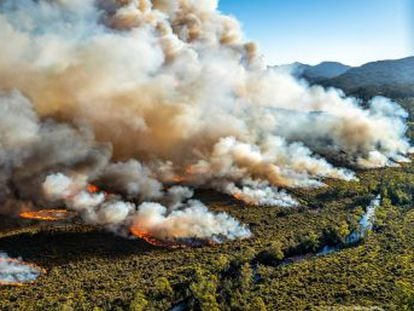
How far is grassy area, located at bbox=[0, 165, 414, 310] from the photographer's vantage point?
59.5 meters

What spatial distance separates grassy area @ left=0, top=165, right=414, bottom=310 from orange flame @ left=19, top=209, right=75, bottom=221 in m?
3.35

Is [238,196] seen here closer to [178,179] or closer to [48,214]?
[178,179]

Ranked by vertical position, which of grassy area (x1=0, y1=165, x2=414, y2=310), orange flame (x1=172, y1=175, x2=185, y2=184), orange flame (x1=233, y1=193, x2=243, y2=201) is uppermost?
orange flame (x1=172, y1=175, x2=185, y2=184)

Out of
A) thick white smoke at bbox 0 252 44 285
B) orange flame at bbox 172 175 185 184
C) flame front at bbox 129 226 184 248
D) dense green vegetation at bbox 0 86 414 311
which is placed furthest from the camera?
orange flame at bbox 172 175 185 184

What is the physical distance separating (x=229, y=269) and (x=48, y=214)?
37.5 meters

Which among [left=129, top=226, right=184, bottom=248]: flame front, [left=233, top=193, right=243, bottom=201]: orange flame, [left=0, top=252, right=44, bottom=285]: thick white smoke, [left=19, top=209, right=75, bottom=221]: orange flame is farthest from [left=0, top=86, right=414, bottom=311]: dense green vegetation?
[left=233, top=193, right=243, bottom=201]: orange flame

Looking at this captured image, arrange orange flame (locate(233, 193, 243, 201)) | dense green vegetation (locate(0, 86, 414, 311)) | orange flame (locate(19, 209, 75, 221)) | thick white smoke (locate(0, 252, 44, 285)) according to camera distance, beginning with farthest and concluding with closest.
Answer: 1. orange flame (locate(233, 193, 243, 201))
2. orange flame (locate(19, 209, 75, 221))
3. thick white smoke (locate(0, 252, 44, 285))
4. dense green vegetation (locate(0, 86, 414, 311))

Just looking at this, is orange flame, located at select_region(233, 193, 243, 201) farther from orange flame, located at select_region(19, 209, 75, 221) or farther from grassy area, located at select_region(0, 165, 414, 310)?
orange flame, located at select_region(19, 209, 75, 221)

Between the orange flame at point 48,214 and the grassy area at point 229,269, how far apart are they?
11.0ft

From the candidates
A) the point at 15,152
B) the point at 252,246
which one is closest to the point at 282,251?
the point at 252,246

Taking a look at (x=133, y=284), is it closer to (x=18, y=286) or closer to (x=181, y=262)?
(x=181, y=262)

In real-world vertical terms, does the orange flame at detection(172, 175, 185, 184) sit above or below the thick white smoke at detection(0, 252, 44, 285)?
above

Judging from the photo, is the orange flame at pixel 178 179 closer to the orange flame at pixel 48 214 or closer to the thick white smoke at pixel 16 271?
the orange flame at pixel 48 214

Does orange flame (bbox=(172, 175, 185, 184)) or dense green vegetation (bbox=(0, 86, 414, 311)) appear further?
orange flame (bbox=(172, 175, 185, 184))
